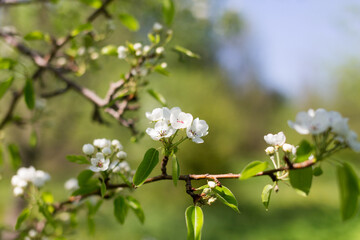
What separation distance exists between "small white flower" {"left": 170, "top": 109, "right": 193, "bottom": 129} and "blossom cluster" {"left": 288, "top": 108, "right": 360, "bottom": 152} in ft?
0.79

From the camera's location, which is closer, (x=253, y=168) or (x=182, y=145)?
(x=253, y=168)

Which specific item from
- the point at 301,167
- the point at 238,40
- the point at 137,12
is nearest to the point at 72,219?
the point at 301,167

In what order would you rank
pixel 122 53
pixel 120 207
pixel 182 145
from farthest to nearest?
pixel 182 145 → pixel 122 53 → pixel 120 207

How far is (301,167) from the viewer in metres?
0.63

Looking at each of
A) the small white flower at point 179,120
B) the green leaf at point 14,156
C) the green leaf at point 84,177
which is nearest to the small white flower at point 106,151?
the green leaf at point 84,177

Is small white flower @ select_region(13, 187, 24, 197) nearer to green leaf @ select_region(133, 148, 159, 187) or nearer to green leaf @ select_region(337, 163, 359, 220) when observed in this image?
green leaf @ select_region(133, 148, 159, 187)

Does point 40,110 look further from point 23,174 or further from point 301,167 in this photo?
point 301,167

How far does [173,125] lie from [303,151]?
0.28 meters

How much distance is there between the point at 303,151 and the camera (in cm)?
61

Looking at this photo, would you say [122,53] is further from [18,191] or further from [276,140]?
[276,140]

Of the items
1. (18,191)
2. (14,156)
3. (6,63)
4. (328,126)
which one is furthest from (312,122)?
(14,156)

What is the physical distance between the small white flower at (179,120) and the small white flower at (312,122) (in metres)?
0.23

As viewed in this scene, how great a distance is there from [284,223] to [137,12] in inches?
212

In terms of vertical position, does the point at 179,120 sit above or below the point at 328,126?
below
